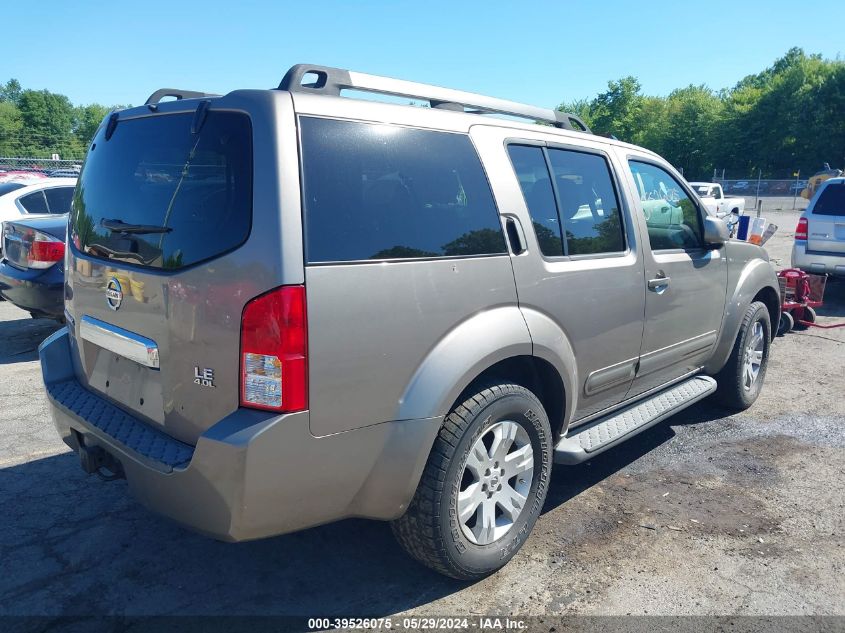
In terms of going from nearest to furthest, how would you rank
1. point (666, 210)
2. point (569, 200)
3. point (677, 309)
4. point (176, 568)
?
point (176, 568) → point (569, 200) → point (677, 309) → point (666, 210)

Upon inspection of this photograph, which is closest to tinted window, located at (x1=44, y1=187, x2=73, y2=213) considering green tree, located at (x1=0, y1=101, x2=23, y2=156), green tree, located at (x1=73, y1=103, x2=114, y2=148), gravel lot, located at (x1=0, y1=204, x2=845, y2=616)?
gravel lot, located at (x1=0, y1=204, x2=845, y2=616)

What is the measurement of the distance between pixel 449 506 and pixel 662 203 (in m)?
2.58

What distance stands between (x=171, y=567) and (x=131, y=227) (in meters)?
1.56

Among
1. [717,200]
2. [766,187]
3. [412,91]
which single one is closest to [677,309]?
[412,91]

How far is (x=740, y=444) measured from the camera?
4570 millimetres

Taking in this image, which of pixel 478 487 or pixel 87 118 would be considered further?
pixel 87 118

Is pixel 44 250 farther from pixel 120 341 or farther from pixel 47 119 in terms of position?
pixel 47 119

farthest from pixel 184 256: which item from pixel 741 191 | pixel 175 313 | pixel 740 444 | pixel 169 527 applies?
pixel 741 191

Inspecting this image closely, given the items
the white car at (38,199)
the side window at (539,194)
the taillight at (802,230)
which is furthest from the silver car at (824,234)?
the white car at (38,199)

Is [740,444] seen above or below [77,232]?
below

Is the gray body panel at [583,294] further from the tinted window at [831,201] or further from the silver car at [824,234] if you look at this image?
the tinted window at [831,201]

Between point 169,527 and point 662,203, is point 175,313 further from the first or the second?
point 662,203

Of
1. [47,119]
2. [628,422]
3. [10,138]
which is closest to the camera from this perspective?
[628,422]

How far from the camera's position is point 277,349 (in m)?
2.24
